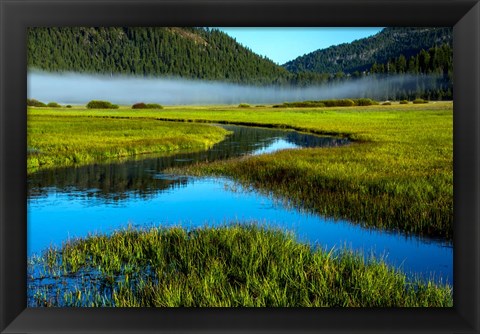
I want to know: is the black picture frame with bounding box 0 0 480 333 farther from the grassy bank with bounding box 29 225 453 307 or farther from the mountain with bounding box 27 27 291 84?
the mountain with bounding box 27 27 291 84

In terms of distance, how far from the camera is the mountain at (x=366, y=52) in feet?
34.6

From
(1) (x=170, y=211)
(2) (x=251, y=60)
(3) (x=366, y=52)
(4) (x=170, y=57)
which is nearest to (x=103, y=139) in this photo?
(4) (x=170, y=57)

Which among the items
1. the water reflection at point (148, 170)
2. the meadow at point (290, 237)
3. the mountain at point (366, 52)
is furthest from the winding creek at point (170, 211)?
the mountain at point (366, 52)

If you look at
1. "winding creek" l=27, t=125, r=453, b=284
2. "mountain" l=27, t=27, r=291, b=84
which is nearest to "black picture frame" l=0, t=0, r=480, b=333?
"winding creek" l=27, t=125, r=453, b=284

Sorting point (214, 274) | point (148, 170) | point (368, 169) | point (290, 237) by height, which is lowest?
point (214, 274)

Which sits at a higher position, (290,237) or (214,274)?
(290,237)

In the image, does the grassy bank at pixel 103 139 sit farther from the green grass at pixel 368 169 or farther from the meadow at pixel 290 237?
the green grass at pixel 368 169

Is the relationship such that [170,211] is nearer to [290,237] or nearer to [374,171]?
[290,237]

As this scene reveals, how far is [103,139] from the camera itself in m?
20.1

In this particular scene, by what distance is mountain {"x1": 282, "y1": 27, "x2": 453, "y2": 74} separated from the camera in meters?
10.6
